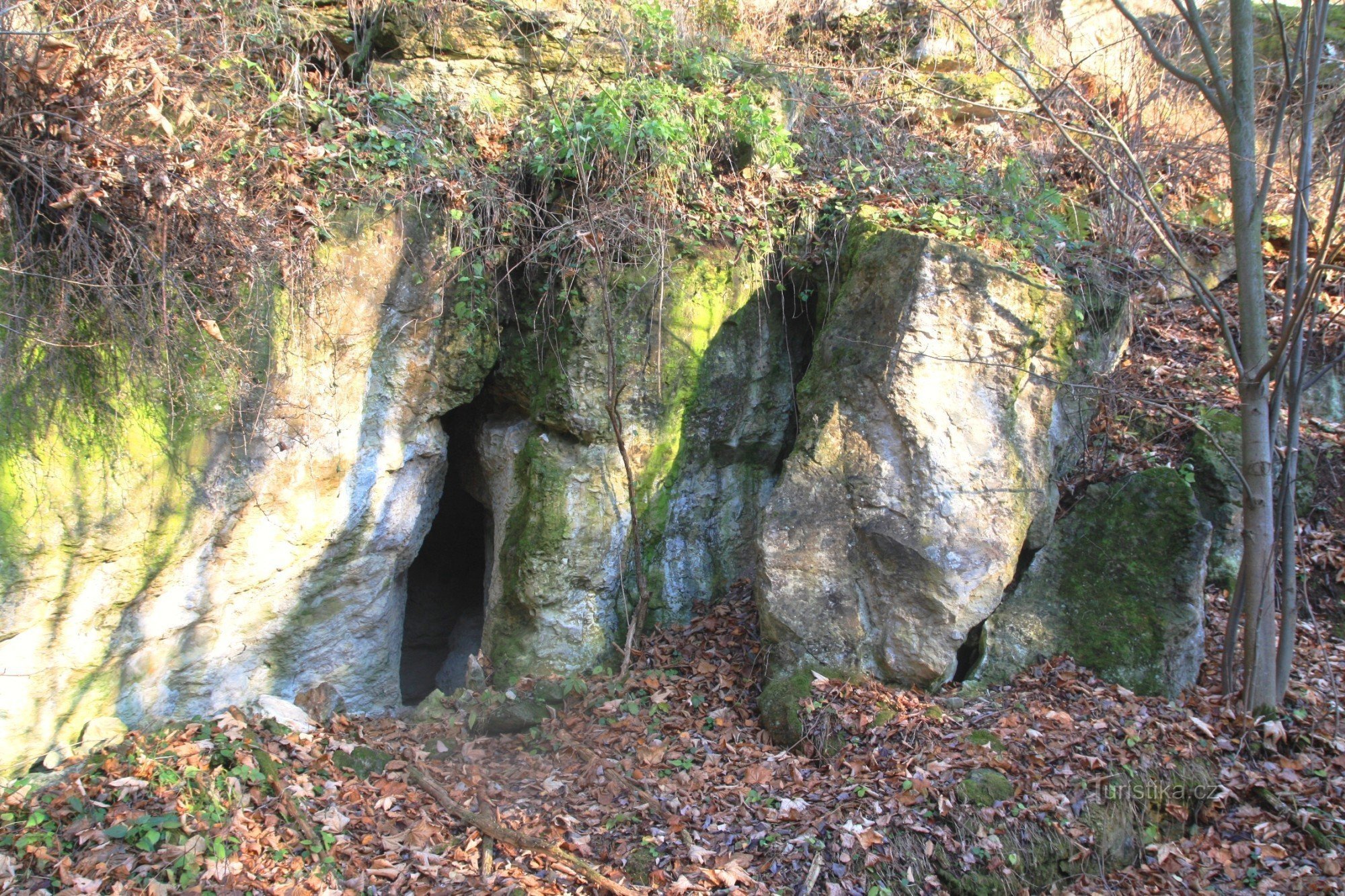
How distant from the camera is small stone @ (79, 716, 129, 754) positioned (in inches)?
179

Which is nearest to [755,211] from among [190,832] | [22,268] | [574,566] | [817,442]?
[817,442]

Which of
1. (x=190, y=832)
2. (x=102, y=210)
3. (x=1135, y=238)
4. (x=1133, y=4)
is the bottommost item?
(x=190, y=832)

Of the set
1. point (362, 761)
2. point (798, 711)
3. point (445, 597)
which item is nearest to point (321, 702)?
point (362, 761)

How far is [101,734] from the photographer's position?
4.66 metres

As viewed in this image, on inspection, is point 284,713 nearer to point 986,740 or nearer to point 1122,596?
point 986,740

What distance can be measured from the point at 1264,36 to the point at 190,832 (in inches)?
472

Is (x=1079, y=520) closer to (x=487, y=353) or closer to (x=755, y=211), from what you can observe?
(x=755, y=211)

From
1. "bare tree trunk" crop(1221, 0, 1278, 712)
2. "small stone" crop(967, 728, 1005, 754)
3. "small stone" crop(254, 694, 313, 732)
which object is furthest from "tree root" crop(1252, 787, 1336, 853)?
"small stone" crop(254, 694, 313, 732)

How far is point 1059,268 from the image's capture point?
625cm

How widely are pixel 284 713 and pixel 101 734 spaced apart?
948 millimetres

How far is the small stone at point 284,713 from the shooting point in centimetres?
498

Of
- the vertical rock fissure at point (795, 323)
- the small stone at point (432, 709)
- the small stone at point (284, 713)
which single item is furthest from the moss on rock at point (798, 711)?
the small stone at point (284, 713)

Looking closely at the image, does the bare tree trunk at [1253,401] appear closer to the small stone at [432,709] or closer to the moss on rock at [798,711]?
the moss on rock at [798,711]

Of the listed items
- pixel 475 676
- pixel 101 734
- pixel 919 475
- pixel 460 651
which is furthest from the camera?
pixel 460 651
